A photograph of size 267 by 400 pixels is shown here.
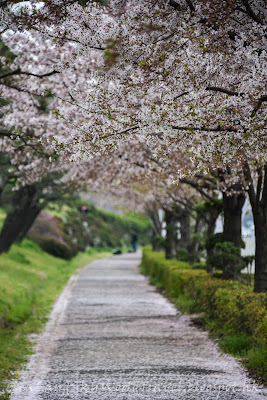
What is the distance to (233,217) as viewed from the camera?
14430mm

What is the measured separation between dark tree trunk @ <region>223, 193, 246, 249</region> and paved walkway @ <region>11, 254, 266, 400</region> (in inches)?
97.1

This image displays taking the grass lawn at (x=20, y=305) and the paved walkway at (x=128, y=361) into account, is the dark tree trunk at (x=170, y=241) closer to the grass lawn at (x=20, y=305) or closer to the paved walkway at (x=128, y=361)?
the grass lawn at (x=20, y=305)

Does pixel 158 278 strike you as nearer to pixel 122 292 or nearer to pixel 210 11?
pixel 122 292

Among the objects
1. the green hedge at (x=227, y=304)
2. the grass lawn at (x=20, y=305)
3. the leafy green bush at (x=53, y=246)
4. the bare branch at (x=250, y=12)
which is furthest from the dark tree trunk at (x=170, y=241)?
the bare branch at (x=250, y=12)

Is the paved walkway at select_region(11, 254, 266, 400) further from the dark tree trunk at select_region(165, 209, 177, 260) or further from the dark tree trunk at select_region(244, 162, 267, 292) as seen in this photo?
the dark tree trunk at select_region(165, 209, 177, 260)

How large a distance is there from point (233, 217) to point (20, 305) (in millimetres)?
6029

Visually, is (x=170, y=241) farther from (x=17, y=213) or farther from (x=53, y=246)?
(x=53, y=246)

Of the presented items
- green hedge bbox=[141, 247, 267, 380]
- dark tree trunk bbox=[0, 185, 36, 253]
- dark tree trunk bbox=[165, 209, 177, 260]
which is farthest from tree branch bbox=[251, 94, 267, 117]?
dark tree trunk bbox=[165, 209, 177, 260]

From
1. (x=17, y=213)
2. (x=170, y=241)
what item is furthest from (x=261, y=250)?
(x=170, y=241)

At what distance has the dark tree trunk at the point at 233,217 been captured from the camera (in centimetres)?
1444

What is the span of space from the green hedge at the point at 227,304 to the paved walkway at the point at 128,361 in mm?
460

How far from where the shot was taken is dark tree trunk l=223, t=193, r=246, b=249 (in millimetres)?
14438

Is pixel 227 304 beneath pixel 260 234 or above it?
beneath

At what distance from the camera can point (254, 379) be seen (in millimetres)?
7816
